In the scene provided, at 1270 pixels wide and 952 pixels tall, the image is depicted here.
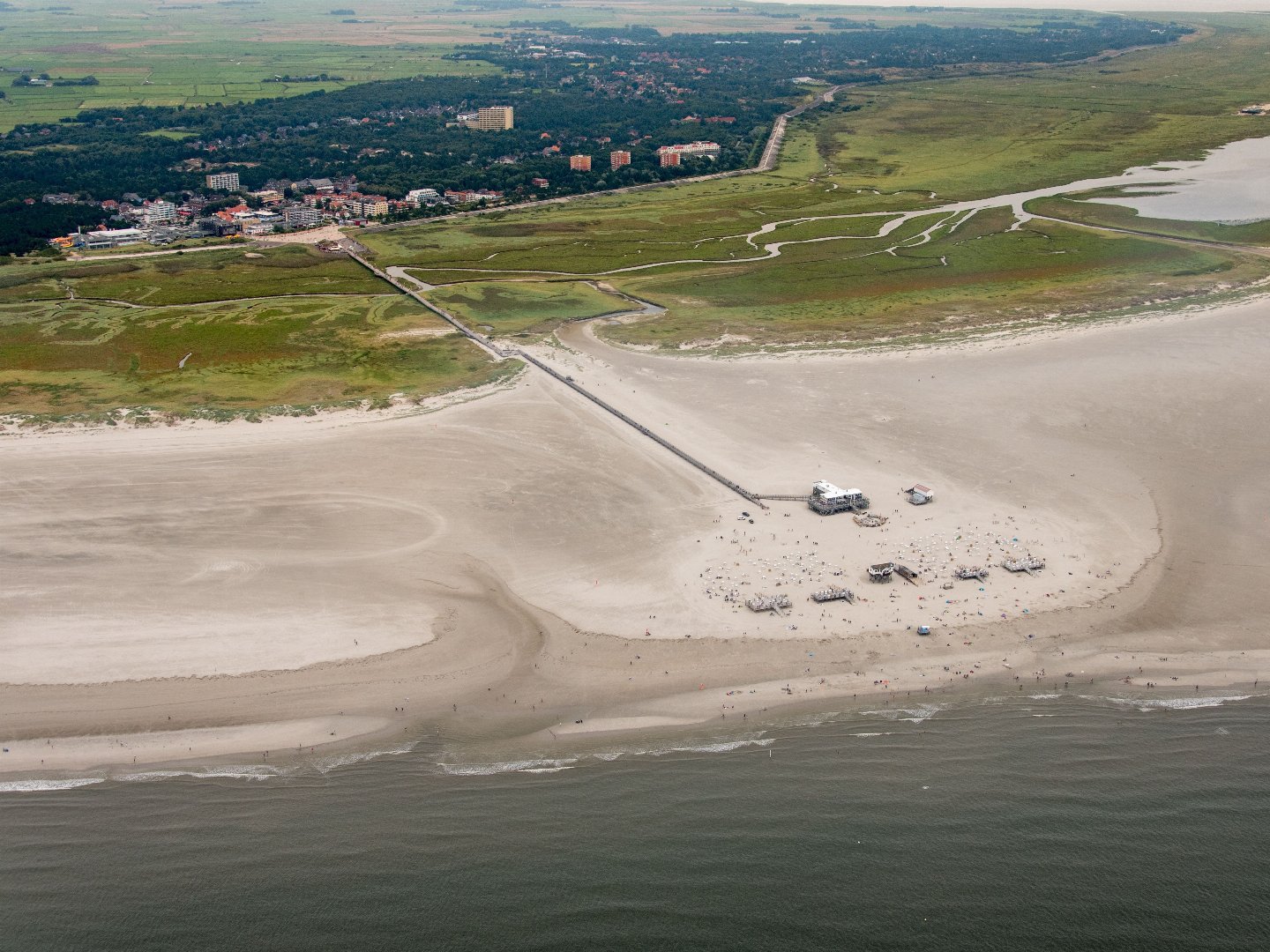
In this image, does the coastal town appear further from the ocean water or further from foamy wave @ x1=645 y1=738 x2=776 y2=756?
foamy wave @ x1=645 y1=738 x2=776 y2=756

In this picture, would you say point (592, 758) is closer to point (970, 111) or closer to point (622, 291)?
point (622, 291)

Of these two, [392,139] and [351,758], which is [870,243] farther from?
[392,139]

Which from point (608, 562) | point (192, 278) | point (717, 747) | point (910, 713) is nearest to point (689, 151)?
point (192, 278)

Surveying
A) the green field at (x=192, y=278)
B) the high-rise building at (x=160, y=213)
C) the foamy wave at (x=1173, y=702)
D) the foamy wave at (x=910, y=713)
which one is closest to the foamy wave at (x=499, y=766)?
the foamy wave at (x=910, y=713)

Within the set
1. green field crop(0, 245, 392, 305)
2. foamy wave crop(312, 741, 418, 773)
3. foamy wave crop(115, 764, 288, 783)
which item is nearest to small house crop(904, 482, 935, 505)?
foamy wave crop(312, 741, 418, 773)

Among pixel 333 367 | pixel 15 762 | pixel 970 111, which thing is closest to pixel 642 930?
pixel 15 762
